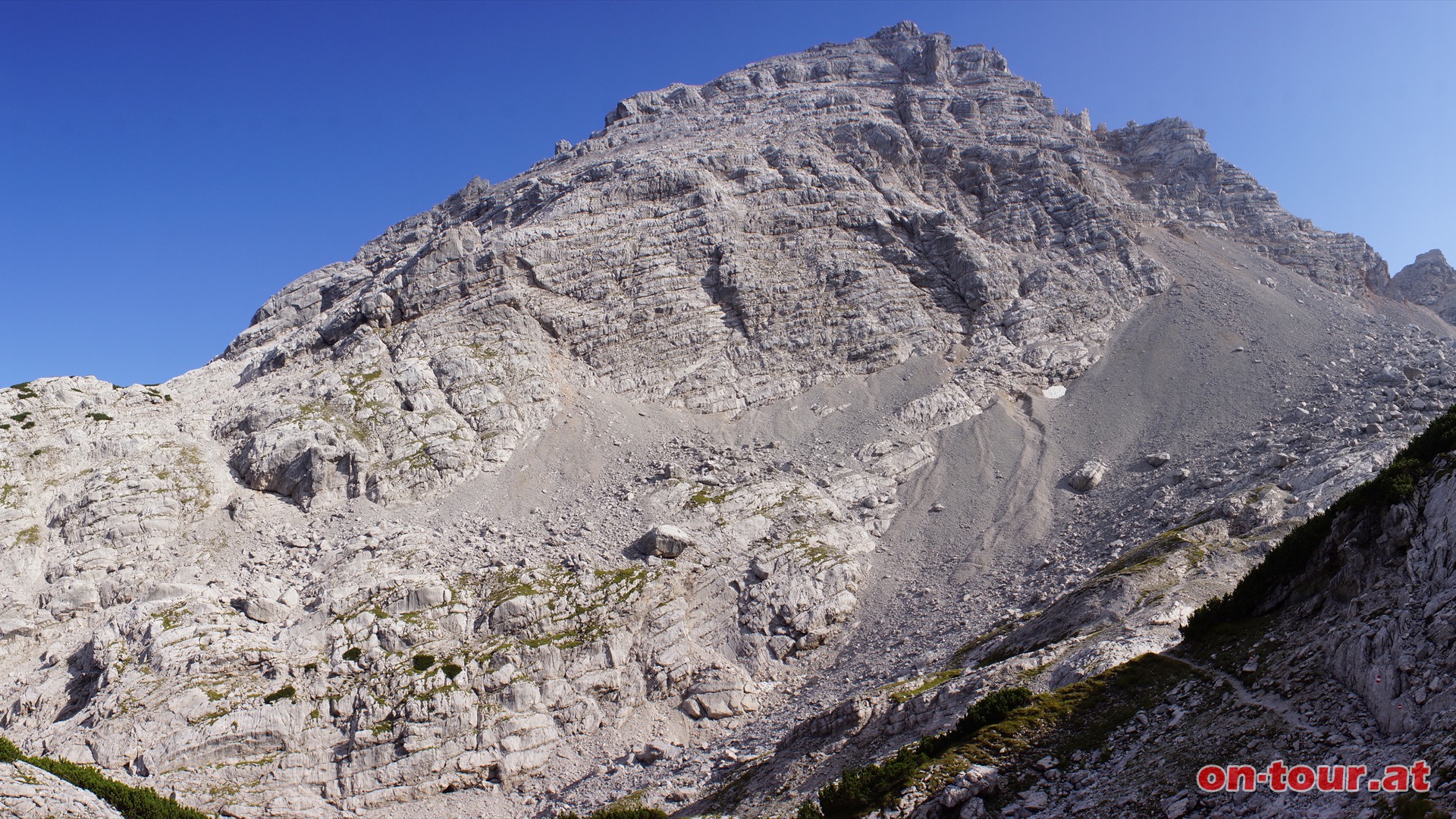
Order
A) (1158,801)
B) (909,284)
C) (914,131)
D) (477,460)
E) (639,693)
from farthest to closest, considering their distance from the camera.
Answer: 1. (914,131)
2. (909,284)
3. (477,460)
4. (639,693)
5. (1158,801)

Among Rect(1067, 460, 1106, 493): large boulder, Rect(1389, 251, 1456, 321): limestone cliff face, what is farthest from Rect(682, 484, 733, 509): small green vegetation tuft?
Rect(1389, 251, 1456, 321): limestone cliff face

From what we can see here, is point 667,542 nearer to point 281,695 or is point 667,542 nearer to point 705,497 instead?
point 705,497

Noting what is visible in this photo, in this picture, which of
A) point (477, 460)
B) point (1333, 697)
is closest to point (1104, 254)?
point (477, 460)

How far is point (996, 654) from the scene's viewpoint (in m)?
30.9

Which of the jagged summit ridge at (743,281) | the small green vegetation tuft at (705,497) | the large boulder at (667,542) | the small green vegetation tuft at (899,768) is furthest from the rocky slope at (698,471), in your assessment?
the small green vegetation tuft at (899,768)

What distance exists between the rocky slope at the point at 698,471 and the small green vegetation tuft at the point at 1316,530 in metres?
2.79

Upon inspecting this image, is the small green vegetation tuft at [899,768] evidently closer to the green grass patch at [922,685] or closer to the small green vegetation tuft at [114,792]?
the green grass patch at [922,685]

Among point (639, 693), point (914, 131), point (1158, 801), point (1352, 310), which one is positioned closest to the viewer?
point (1158, 801)

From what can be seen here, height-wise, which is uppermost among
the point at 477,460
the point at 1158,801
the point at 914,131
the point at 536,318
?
the point at 914,131

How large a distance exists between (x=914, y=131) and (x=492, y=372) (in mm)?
59625

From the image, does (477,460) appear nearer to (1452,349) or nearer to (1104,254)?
(1104,254)

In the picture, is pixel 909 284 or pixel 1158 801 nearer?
pixel 1158 801

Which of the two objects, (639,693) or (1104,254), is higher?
(1104,254)

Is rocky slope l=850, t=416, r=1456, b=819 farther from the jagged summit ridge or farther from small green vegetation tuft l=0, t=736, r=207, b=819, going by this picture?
the jagged summit ridge
